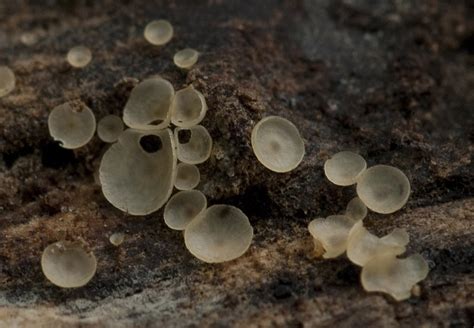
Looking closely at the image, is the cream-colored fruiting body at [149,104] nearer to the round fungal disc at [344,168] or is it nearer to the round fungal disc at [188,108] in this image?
the round fungal disc at [188,108]

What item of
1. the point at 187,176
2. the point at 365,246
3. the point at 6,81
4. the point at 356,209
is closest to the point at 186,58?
the point at 187,176

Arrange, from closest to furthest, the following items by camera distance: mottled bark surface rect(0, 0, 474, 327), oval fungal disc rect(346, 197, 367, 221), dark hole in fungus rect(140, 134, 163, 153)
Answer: mottled bark surface rect(0, 0, 474, 327)
oval fungal disc rect(346, 197, 367, 221)
dark hole in fungus rect(140, 134, 163, 153)

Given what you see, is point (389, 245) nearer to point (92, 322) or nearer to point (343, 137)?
point (343, 137)

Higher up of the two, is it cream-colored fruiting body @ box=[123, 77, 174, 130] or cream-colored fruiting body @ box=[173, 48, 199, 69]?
cream-colored fruiting body @ box=[173, 48, 199, 69]

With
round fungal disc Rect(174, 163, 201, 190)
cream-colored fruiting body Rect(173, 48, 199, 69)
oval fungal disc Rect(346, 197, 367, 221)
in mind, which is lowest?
round fungal disc Rect(174, 163, 201, 190)

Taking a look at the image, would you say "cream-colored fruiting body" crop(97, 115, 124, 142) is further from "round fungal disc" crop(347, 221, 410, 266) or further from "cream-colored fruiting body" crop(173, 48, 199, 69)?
"round fungal disc" crop(347, 221, 410, 266)

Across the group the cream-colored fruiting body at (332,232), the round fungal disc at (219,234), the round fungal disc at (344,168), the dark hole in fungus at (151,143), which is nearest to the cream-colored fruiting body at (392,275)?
the cream-colored fruiting body at (332,232)

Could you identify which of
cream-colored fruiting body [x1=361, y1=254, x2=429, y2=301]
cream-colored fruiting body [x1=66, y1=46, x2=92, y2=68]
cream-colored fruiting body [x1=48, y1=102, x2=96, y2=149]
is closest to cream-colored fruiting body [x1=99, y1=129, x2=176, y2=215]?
cream-colored fruiting body [x1=48, y1=102, x2=96, y2=149]
